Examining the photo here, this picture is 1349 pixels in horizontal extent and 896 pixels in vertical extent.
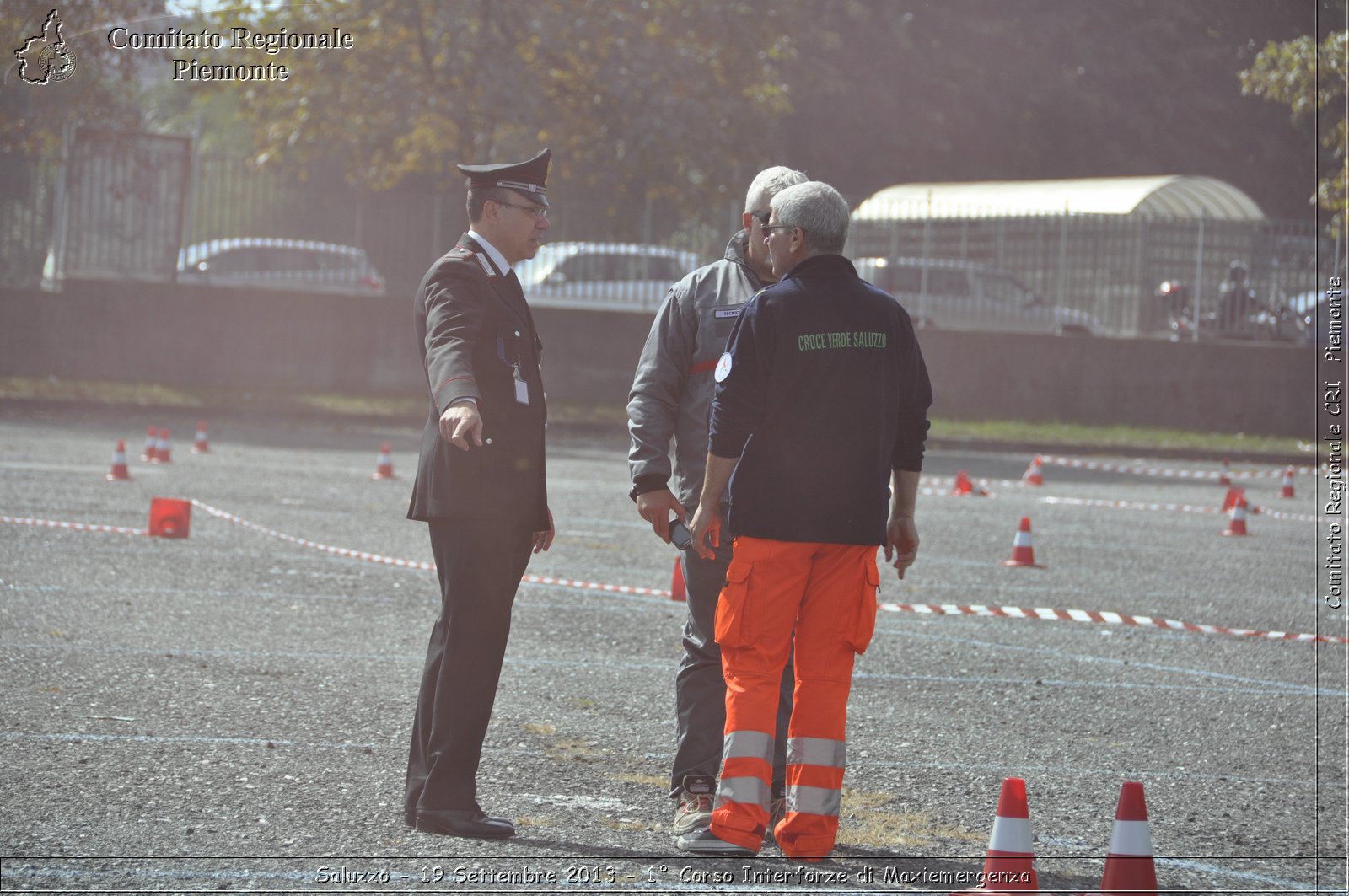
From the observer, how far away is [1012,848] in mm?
3984

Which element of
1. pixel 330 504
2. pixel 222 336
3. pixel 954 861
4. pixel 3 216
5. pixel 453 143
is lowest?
pixel 954 861

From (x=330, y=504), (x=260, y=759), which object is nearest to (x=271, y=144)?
(x=330, y=504)

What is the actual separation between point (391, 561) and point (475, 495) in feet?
17.4

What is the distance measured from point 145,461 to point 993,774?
10469 millimetres

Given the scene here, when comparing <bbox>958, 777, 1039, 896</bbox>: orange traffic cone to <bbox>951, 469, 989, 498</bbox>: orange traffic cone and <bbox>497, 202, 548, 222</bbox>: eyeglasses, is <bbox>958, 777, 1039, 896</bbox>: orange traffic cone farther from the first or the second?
<bbox>951, 469, 989, 498</bbox>: orange traffic cone

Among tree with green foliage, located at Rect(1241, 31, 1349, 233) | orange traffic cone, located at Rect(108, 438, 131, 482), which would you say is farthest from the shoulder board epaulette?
tree with green foliage, located at Rect(1241, 31, 1349, 233)

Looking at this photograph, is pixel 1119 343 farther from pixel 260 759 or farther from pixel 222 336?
pixel 260 759

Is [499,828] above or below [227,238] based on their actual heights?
below

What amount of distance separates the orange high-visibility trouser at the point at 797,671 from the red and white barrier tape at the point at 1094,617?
436 centimetres

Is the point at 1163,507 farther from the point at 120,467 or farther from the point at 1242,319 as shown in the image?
the point at 1242,319

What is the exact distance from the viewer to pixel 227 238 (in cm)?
2164

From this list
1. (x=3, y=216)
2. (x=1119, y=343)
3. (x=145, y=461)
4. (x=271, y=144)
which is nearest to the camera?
(x=145, y=461)

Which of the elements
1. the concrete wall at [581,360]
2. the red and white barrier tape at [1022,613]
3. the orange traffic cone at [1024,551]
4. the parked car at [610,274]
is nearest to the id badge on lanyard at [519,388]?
the red and white barrier tape at [1022,613]

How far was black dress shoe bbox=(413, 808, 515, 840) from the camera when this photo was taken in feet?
15.1
